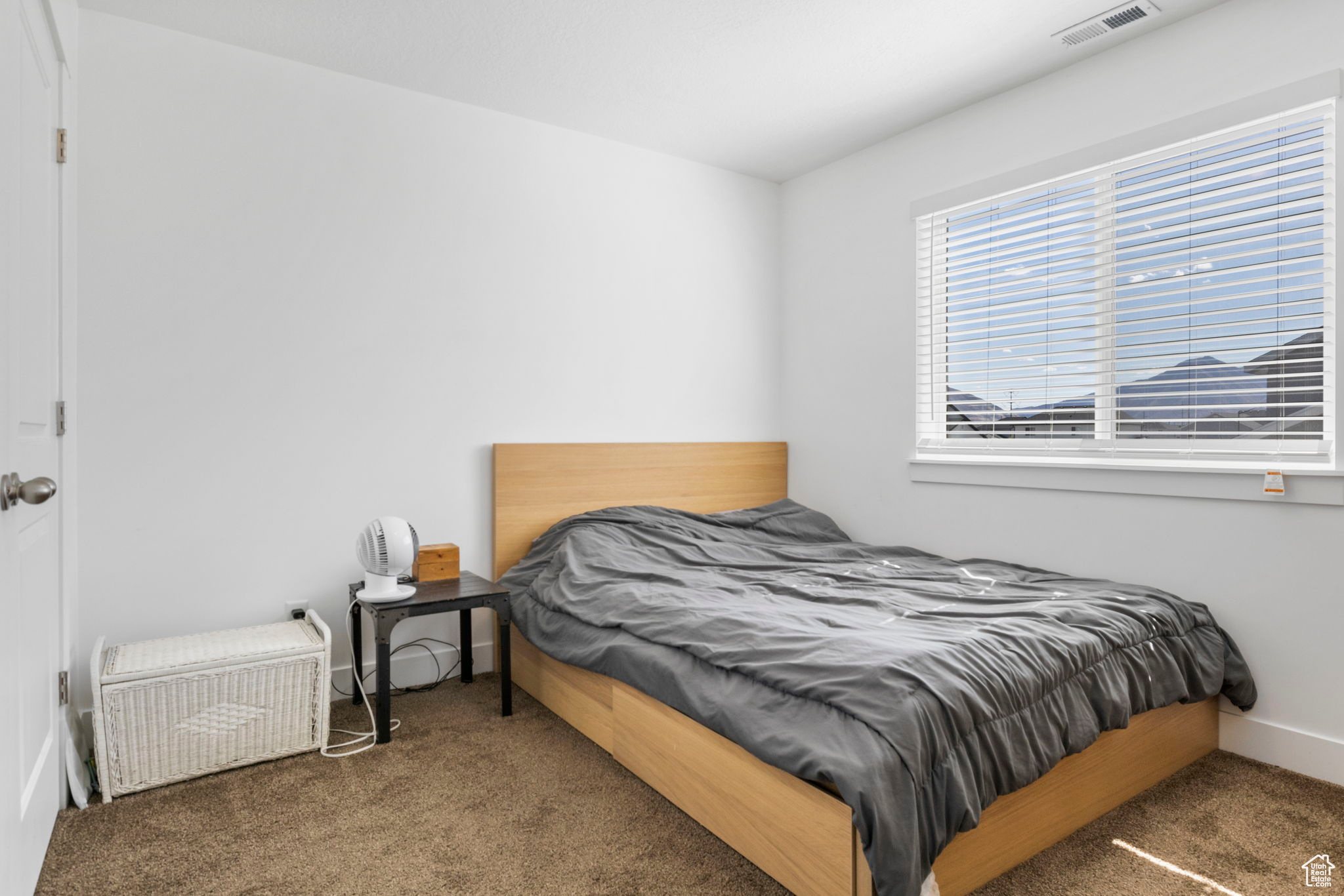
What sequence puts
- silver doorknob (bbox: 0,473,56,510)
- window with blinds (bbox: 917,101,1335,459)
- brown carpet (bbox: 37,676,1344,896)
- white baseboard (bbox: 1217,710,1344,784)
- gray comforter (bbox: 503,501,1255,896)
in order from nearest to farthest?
silver doorknob (bbox: 0,473,56,510) → gray comforter (bbox: 503,501,1255,896) → brown carpet (bbox: 37,676,1344,896) → white baseboard (bbox: 1217,710,1344,784) → window with blinds (bbox: 917,101,1335,459)

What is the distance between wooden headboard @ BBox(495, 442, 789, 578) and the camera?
3266 millimetres

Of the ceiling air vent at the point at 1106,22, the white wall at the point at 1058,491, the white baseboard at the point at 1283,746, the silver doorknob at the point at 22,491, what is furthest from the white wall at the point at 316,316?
the white baseboard at the point at 1283,746

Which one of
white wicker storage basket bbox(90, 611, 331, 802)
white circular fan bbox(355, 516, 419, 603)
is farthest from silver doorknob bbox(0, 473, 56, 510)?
white circular fan bbox(355, 516, 419, 603)

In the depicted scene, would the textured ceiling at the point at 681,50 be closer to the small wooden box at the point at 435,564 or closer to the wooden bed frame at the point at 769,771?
the wooden bed frame at the point at 769,771

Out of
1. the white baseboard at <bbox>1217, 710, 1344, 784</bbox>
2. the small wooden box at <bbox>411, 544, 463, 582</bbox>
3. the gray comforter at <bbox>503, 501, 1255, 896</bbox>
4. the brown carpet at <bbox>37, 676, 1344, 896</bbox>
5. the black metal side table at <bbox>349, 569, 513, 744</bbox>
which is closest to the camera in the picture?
the gray comforter at <bbox>503, 501, 1255, 896</bbox>

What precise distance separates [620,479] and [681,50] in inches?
72.3

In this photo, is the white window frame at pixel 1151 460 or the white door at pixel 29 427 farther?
the white window frame at pixel 1151 460

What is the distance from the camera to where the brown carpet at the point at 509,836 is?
169cm

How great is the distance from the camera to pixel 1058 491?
2.92m

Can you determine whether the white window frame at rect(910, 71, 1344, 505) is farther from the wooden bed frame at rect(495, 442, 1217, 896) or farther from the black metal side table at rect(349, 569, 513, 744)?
the black metal side table at rect(349, 569, 513, 744)

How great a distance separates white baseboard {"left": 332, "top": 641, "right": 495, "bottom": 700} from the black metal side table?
69mm

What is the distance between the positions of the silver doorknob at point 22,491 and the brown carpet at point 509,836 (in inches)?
36.7

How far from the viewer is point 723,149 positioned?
3707 mm

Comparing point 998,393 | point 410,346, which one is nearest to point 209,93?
point 410,346
